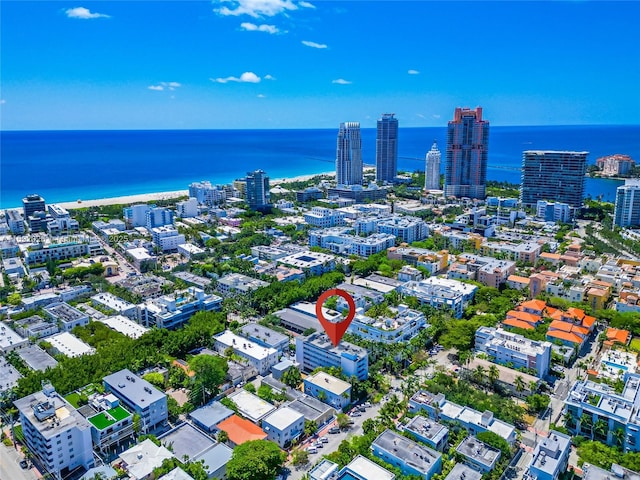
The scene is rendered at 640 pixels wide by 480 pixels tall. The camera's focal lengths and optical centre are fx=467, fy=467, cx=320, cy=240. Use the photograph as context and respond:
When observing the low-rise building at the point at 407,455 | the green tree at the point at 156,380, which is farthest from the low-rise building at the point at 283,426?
the green tree at the point at 156,380

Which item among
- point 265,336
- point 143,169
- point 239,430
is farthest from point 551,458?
point 143,169

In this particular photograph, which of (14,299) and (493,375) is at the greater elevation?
(14,299)

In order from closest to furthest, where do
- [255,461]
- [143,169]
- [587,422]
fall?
1. [255,461]
2. [587,422]
3. [143,169]

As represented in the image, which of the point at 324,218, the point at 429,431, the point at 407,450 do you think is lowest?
the point at 407,450

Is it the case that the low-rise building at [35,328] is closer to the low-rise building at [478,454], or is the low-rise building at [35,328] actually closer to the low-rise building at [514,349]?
the low-rise building at [478,454]

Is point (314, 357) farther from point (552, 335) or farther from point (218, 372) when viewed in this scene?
point (552, 335)

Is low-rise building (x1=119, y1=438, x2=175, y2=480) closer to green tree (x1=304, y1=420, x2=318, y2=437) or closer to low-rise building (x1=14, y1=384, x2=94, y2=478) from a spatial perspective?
low-rise building (x1=14, y1=384, x2=94, y2=478)

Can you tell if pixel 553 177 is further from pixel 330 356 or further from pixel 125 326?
pixel 125 326

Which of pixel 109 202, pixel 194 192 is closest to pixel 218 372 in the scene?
pixel 194 192
